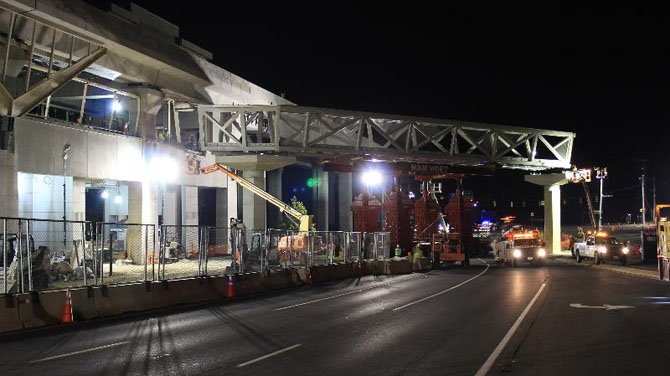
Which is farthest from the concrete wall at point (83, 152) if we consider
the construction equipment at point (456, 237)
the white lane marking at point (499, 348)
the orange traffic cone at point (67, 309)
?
the white lane marking at point (499, 348)

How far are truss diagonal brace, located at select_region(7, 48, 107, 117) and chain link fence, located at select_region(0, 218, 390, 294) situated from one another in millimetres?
4139

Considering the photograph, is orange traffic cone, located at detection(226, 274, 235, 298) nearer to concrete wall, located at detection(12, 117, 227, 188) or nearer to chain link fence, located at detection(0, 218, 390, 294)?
chain link fence, located at detection(0, 218, 390, 294)

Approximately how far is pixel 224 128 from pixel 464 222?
15.3 metres

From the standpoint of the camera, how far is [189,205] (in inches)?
1673

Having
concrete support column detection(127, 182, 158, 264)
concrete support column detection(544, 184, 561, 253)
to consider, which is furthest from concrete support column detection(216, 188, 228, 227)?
concrete support column detection(544, 184, 561, 253)

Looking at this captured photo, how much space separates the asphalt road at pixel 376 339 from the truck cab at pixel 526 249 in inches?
718

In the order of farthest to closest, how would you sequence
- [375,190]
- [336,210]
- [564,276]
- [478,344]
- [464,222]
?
[336,210] < [375,190] < [464,222] < [564,276] < [478,344]

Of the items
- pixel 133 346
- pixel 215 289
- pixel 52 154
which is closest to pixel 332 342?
pixel 133 346

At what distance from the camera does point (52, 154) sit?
88.2ft

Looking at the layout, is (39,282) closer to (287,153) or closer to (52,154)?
(52,154)

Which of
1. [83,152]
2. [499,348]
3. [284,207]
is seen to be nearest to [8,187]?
Answer: [83,152]

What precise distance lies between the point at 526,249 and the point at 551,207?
1530 centimetres

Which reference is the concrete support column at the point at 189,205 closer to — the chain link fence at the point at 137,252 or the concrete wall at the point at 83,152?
the concrete wall at the point at 83,152

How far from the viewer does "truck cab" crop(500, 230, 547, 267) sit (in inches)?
1532
